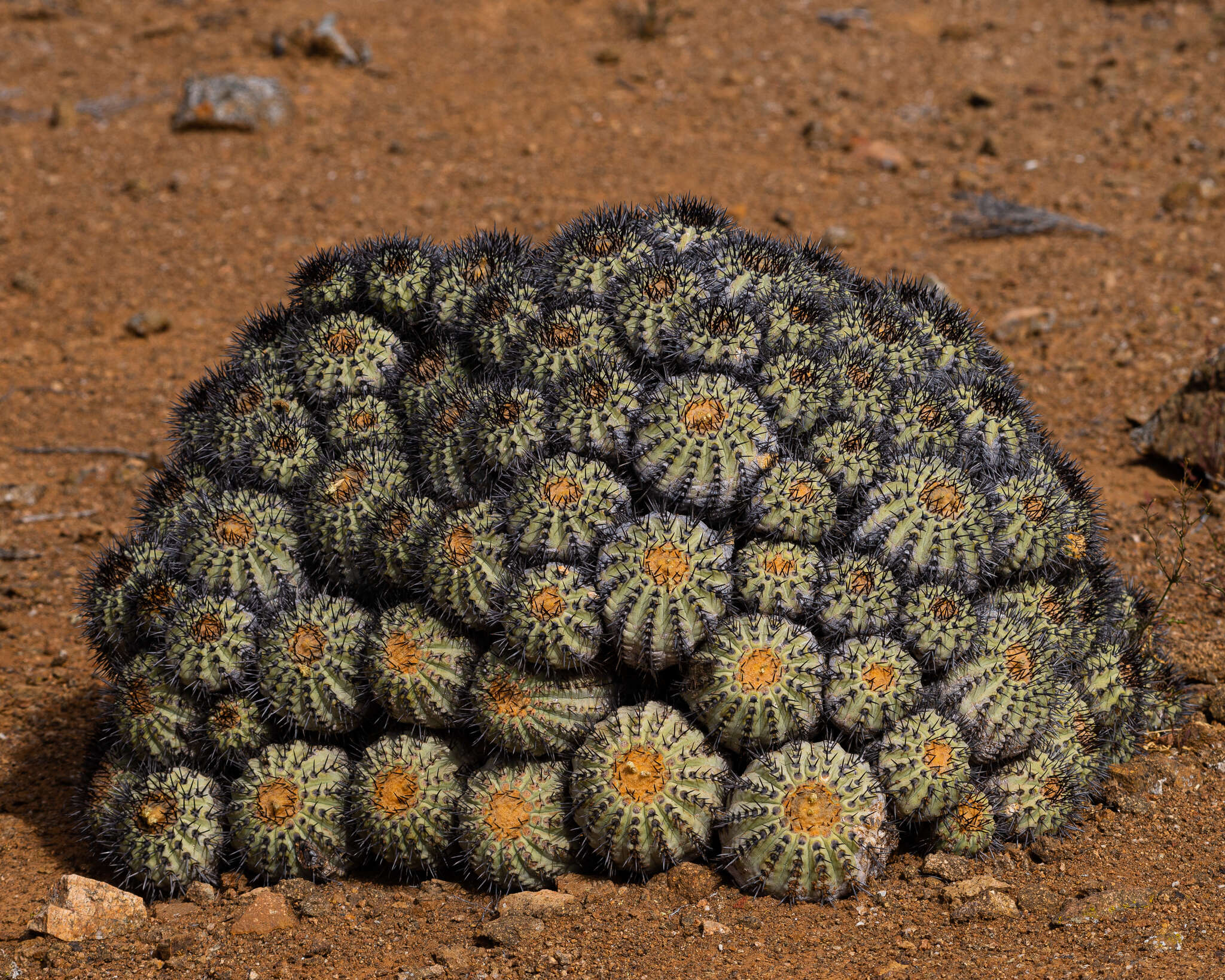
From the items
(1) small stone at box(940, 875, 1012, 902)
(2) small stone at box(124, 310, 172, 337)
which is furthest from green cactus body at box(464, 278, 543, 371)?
(2) small stone at box(124, 310, 172, 337)

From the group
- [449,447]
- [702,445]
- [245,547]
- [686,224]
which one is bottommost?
[245,547]

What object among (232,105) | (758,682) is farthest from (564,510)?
(232,105)

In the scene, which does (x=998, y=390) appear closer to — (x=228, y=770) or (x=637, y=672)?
(x=637, y=672)

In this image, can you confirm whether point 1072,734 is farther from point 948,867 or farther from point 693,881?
point 693,881

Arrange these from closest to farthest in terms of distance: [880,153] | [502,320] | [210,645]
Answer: [210,645]
[502,320]
[880,153]

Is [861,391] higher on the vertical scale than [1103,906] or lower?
higher

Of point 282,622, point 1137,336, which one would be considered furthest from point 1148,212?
point 282,622
